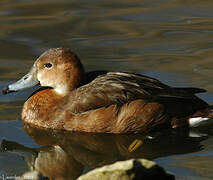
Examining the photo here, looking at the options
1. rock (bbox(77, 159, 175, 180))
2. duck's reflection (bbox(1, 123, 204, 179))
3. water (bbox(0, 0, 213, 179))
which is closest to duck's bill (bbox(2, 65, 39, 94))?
water (bbox(0, 0, 213, 179))

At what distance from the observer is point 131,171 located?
5.96 metres

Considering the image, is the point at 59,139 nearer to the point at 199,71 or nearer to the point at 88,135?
the point at 88,135

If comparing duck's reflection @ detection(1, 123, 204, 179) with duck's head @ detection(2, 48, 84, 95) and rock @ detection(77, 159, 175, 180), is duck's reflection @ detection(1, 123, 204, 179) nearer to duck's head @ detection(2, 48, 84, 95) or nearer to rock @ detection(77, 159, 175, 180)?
duck's head @ detection(2, 48, 84, 95)

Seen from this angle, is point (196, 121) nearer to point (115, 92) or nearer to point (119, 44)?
point (115, 92)

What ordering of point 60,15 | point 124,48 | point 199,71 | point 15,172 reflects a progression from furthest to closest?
point 60,15 < point 124,48 < point 199,71 < point 15,172

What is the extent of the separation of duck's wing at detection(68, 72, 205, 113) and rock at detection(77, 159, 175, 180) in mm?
2209

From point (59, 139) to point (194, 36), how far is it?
14.7 ft

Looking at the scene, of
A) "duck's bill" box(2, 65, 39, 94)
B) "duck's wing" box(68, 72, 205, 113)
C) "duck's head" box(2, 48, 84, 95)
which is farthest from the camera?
"duck's bill" box(2, 65, 39, 94)

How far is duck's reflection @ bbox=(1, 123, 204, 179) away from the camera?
24.1 ft

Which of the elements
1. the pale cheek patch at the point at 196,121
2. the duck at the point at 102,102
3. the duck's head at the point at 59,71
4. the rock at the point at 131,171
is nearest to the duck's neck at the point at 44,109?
the duck at the point at 102,102

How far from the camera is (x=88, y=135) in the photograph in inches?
325

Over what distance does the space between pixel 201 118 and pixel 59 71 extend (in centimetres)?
198

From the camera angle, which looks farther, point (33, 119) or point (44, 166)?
point (33, 119)

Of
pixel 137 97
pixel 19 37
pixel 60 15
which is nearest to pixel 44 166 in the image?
pixel 137 97
